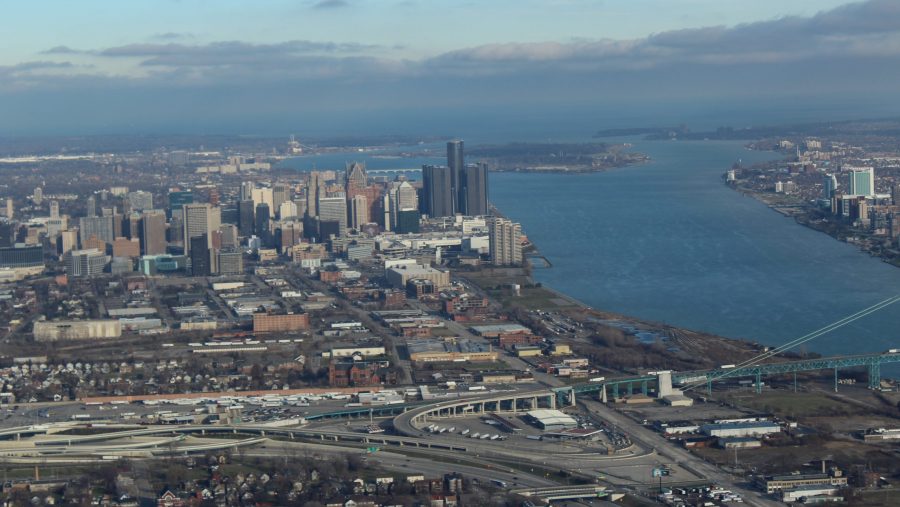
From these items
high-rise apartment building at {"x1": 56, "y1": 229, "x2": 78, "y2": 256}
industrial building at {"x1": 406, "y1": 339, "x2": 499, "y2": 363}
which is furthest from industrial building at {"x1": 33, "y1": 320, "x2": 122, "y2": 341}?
high-rise apartment building at {"x1": 56, "y1": 229, "x2": 78, "y2": 256}

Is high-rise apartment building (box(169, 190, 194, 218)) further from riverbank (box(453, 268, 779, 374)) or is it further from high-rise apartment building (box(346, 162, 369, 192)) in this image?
riverbank (box(453, 268, 779, 374))

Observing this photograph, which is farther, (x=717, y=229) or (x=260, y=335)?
(x=717, y=229)

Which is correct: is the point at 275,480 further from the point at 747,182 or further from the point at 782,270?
the point at 747,182

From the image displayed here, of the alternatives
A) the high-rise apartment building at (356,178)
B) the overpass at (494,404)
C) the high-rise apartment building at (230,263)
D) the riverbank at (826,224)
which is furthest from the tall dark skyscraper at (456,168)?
the overpass at (494,404)

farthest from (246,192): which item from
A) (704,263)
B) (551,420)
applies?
(551,420)

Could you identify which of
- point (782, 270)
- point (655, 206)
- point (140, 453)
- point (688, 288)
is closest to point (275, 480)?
point (140, 453)

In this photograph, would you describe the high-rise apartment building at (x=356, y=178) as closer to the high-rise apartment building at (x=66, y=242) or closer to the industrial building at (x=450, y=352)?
the high-rise apartment building at (x=66, y=242)
